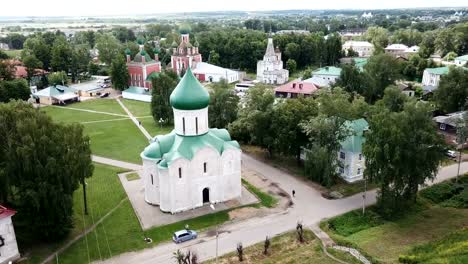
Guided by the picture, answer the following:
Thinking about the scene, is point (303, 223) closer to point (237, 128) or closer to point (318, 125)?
point (318, 125)

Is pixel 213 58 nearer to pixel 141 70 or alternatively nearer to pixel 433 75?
pixel 141 70

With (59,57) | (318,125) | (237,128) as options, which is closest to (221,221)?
(318,125)

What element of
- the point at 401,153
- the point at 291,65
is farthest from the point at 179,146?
the point at 291,65

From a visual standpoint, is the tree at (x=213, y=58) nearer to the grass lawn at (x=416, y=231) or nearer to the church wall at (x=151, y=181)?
the church wall at (x=151, y=181)

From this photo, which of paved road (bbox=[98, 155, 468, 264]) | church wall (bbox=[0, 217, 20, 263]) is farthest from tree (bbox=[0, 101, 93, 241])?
paved road (bbox=[98, 155, 468, 264])

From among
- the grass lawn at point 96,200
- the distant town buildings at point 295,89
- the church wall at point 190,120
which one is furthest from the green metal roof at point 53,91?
the church wall at point 190,120
